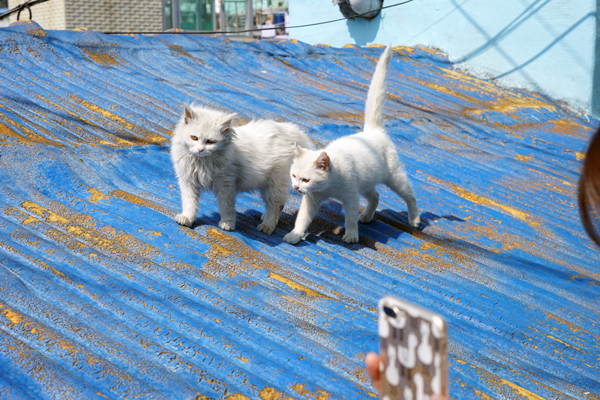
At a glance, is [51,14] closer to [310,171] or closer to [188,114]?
[188,114]

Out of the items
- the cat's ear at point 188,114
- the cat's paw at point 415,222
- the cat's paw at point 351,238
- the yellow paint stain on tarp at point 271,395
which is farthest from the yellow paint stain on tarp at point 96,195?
the cat's paw at point 415,222

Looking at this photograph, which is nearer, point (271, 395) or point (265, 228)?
point (271, 395)

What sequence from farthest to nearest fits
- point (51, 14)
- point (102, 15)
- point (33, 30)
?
point (51, 14), point (102, 15), point (33, 30)

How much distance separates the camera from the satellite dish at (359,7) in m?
9.68

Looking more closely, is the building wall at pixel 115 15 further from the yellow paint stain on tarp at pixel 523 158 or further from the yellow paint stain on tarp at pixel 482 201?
the yellow paint stain on tarp at pixel 482 201

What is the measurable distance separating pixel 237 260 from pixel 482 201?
250 cm

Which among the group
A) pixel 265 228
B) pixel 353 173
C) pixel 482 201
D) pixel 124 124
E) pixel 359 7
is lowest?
pixel 482 201

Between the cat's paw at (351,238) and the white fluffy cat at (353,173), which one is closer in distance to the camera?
the white fluffy cat at (353,173)

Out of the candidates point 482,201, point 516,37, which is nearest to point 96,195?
point 482,201

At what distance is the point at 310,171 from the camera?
293 centimetres

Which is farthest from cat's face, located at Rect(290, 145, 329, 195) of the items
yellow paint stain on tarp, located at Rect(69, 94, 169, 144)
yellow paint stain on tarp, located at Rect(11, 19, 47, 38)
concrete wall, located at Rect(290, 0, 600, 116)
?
concrete wall, located at Rect(290, 0, 600, 116)

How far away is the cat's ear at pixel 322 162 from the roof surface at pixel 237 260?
0.49 m

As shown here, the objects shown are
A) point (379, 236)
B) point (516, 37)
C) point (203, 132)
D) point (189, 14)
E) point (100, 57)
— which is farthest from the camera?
point (189, 14)

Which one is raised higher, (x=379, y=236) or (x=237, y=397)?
(x=237, y=397)
